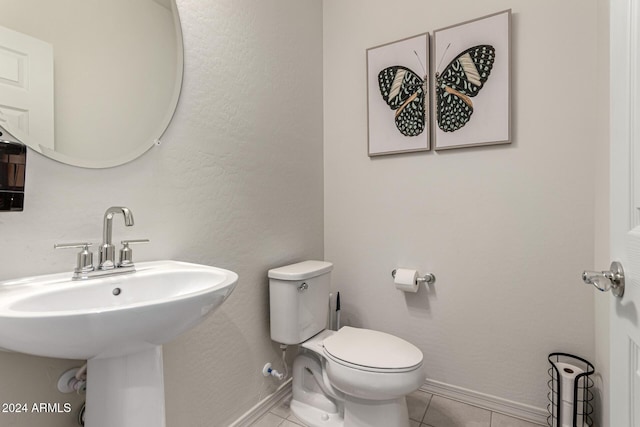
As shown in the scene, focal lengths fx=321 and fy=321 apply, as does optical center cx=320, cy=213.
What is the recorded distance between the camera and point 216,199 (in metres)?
1.36

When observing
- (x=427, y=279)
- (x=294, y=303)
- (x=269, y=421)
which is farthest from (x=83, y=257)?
(x=427, y=279)

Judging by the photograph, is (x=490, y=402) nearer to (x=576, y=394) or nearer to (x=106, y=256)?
(x=576, y=394)

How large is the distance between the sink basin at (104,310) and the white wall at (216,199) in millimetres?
166

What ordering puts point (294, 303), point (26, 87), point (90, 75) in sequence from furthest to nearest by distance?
point (294, 303)
point (90, 75)
point (26, 87)

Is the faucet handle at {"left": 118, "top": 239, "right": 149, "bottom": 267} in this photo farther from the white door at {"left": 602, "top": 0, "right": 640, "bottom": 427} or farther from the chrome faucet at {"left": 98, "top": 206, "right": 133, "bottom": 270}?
the white door at {"left": 602, "top": 0, "right": 640, "bottom": 427}

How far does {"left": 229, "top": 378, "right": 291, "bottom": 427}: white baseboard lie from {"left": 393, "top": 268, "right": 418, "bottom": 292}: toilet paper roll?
801 mm

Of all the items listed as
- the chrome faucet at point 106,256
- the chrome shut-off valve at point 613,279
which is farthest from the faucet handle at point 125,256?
the chrome shut-off valve at point 613,279

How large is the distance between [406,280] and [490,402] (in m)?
0.71

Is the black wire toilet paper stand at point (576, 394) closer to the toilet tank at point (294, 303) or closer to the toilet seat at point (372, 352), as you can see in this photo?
the toilet seat at point (372, 352)

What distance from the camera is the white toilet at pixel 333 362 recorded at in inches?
47.7

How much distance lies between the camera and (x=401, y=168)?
1.84m

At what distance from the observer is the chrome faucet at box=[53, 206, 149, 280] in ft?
2.91

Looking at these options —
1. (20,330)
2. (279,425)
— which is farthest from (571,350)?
(20,330)

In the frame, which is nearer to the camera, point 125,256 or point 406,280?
point 125,256
